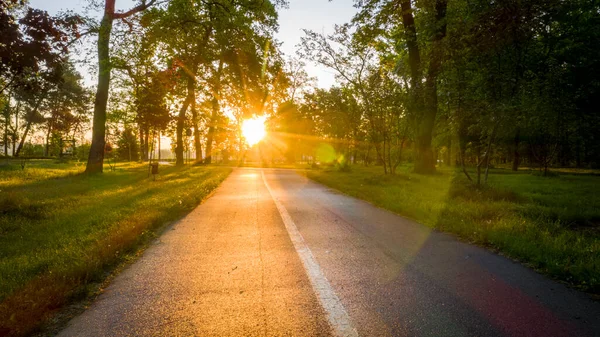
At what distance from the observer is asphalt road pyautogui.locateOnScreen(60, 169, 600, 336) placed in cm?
291

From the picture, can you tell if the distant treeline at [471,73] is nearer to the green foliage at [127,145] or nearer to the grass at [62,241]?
the grass at [62,241]

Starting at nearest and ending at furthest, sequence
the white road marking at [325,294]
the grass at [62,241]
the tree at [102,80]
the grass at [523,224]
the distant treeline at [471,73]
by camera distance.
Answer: the white road marking at [325,294]
the grass at [62,241]
the grass at [523,224]
the distant treeline at [471,73]
the tree at [102,80]

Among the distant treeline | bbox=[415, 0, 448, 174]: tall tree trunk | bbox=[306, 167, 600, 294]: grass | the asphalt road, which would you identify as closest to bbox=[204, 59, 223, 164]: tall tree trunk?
the distant treeline

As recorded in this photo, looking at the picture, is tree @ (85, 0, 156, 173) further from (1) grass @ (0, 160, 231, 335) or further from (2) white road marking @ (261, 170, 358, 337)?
(2) white road marking @ (261, 170, 358, 337)

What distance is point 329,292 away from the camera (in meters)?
3.62

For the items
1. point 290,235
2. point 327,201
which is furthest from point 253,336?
point 327,201

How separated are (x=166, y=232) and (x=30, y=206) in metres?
4.41

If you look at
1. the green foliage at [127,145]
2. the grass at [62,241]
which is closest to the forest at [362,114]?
the grass at [62,241]

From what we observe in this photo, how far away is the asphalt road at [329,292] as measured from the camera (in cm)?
291

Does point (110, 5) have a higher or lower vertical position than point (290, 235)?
higher

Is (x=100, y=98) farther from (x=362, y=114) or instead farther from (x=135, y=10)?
(x=362, y=114)

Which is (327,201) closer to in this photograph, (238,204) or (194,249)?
(238,204)

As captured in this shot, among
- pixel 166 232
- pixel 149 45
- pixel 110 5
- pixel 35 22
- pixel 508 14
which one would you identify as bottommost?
pixel 166 232

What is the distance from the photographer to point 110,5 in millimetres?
18828
